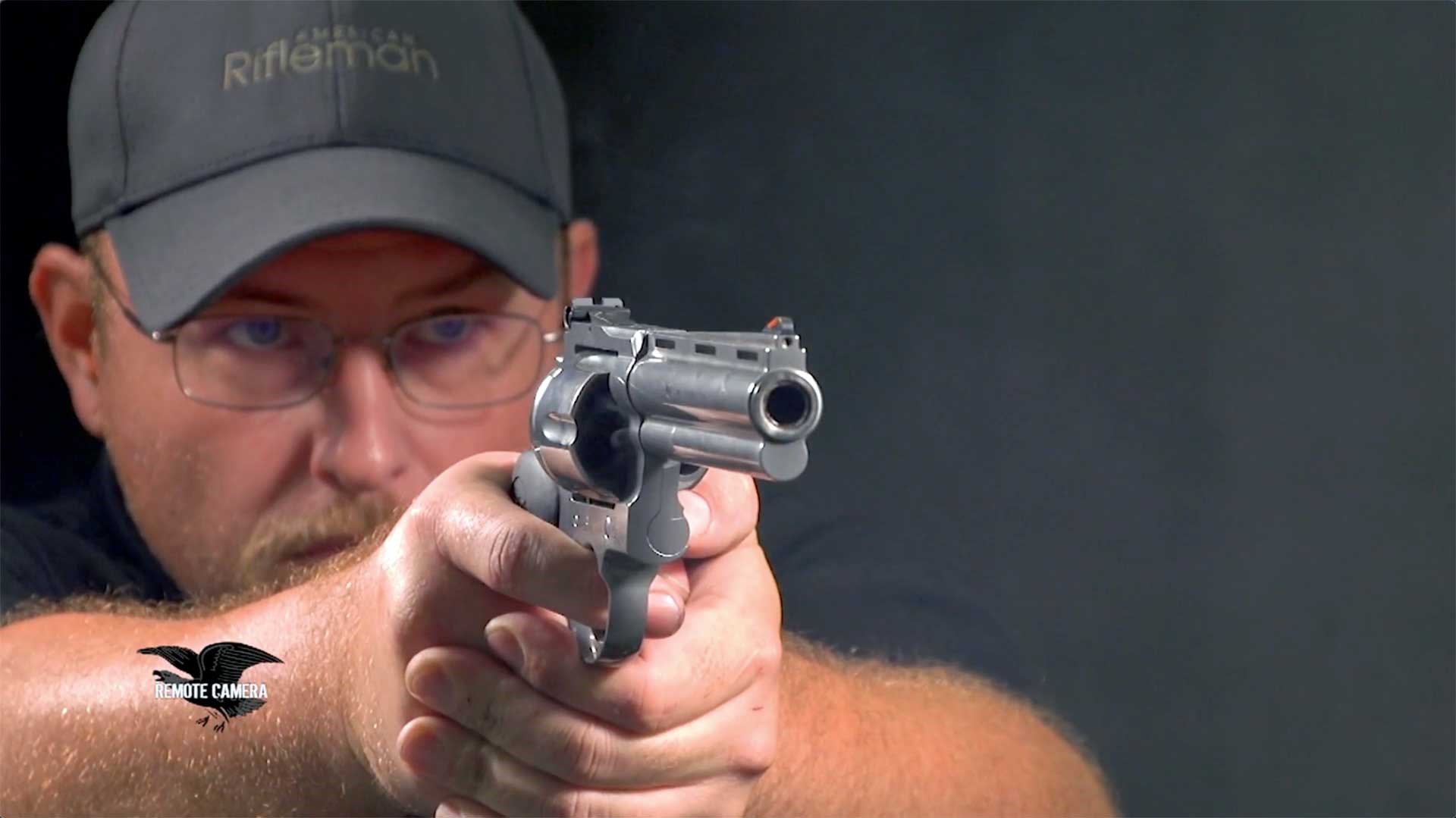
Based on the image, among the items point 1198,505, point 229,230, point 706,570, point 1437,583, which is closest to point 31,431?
point 229,230

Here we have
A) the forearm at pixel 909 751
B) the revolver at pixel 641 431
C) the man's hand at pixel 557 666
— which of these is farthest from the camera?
the forearm at pixel 909 751

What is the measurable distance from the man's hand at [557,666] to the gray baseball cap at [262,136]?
0.70ft

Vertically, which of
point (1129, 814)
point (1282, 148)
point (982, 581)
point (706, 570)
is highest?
point (1282, 148)

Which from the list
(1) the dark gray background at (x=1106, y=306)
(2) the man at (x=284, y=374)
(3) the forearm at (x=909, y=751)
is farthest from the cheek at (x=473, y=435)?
(3) the forearm at (x=909, y=751)

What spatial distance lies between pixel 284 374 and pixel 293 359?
10 mm

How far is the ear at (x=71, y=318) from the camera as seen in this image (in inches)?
32.0

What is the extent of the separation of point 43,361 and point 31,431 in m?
0.04

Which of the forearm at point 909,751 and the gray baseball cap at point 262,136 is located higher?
the gray baseball cap at point 262,136

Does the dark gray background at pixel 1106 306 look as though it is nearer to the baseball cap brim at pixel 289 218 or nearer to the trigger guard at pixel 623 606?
the baseball cap brim at pixel 289 218

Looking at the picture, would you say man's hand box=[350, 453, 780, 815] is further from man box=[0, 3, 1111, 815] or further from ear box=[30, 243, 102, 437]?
ear box=[30, 243, 102, 437]

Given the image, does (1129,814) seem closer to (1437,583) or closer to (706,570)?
(1437,583)

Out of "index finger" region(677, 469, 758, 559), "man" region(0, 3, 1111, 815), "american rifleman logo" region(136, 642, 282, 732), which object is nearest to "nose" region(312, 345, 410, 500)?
"man" region(0, 3, 1111, 815)

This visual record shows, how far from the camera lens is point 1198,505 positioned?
849 millimetres

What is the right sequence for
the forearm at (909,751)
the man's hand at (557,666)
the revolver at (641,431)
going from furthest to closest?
the forearm at (909,751) < the man's hand at (557,666) < the revolver at (641,431)
